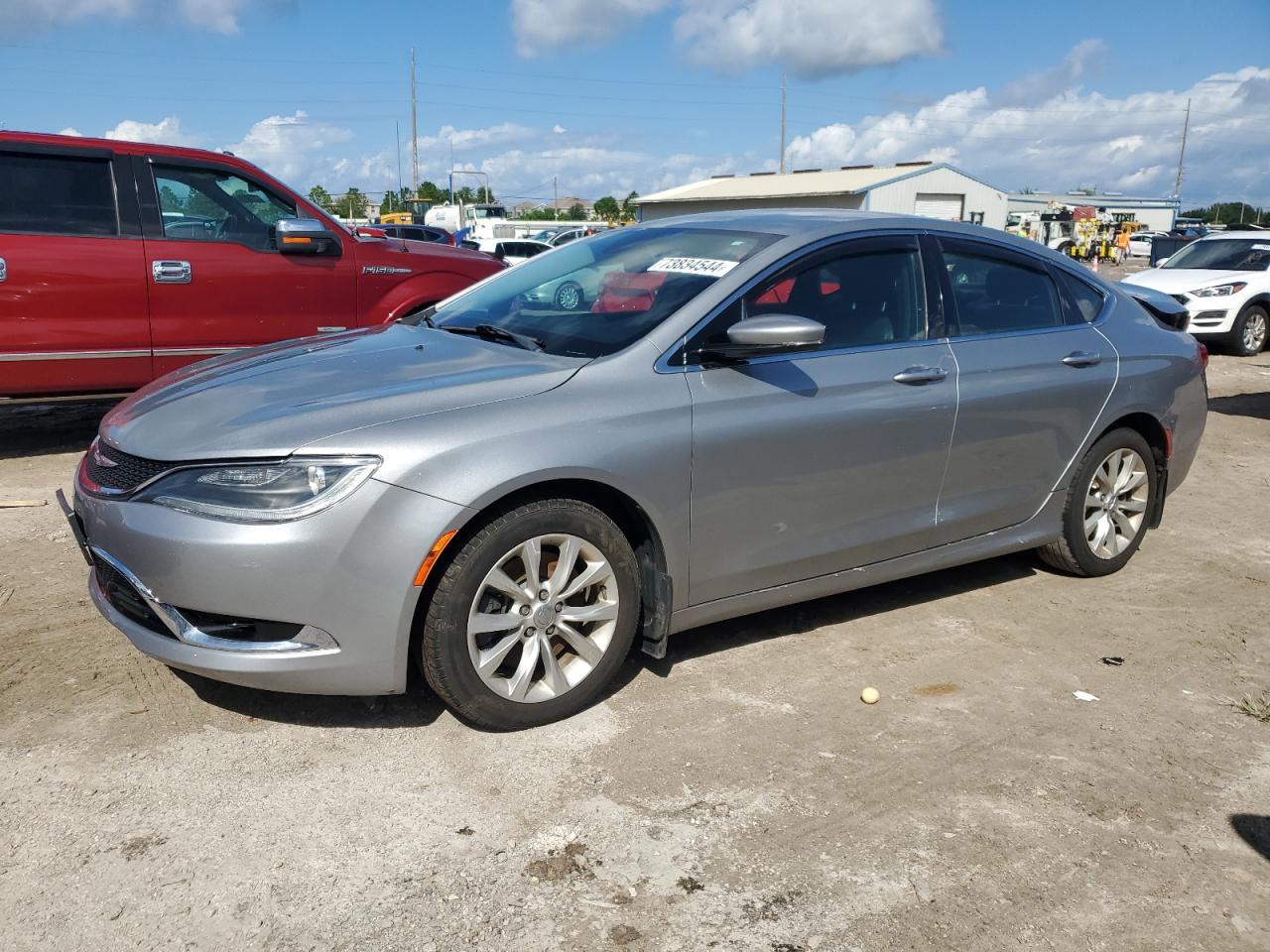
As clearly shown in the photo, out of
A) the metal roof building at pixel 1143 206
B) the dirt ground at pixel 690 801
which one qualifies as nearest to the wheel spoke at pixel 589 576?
the dirt ground at pixel 690 801

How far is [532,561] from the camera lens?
10.6 ft

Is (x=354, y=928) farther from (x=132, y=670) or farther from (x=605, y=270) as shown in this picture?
(x=605, y=270)

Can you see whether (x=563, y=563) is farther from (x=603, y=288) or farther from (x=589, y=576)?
(x=603, y=288)

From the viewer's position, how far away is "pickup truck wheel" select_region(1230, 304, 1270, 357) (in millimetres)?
13930

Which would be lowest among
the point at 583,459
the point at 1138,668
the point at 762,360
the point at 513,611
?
the point at 1138,668

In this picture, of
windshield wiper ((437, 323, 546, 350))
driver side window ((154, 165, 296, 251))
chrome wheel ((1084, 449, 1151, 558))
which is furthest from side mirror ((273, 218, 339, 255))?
chrome wheel ((1084, 449, 1151, 558))

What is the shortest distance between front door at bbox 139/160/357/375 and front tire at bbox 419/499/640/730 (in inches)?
163

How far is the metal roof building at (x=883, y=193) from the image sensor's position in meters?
49.5

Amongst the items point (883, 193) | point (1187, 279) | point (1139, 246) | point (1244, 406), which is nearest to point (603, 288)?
point (1244, 406)

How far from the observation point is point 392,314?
7.49 meters

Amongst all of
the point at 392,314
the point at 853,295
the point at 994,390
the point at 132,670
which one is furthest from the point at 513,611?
the point at 392,314

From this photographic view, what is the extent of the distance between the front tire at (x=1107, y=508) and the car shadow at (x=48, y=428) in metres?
5.63

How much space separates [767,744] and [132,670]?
2.22 metres

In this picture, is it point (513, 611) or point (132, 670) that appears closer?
point (513, 611)
